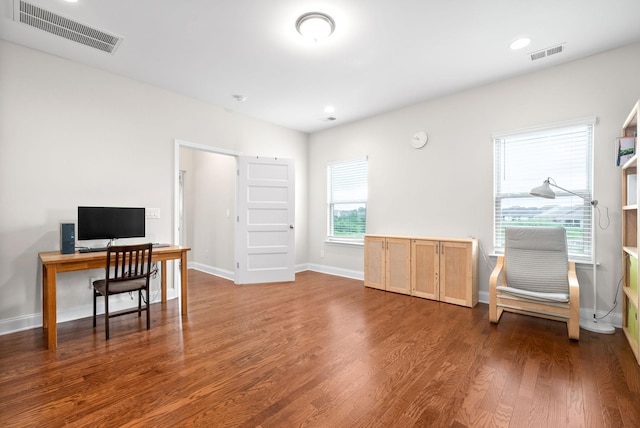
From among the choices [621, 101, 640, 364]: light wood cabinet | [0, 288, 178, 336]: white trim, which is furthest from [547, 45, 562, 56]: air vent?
[0, 288, 178, 336]: white trim

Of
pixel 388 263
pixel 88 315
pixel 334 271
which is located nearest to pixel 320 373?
pixel 388 263

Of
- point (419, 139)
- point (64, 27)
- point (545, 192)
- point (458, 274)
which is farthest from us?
point (419, 139)

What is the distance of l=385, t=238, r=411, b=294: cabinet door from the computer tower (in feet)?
12.5

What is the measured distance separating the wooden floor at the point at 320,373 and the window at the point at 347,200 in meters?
2.19

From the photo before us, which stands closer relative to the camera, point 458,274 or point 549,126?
point 549,126

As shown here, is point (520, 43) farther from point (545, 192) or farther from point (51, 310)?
point (51, 310)

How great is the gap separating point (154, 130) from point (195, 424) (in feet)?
11.6

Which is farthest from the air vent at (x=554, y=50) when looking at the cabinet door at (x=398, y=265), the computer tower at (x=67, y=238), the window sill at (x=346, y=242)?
the computer tower at (x=67, y=238)

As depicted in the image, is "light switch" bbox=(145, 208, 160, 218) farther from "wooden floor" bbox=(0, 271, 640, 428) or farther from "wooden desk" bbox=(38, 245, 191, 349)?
"wooden floor" bbox=(0, 271, 640, 428)

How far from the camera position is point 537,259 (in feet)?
10.5

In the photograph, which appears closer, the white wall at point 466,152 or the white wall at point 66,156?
the white wall at point 66,156

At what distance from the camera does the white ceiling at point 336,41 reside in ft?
7.82

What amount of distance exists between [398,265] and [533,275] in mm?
1608

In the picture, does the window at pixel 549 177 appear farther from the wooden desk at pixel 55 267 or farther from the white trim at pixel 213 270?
the white trim at pixel 213 270
